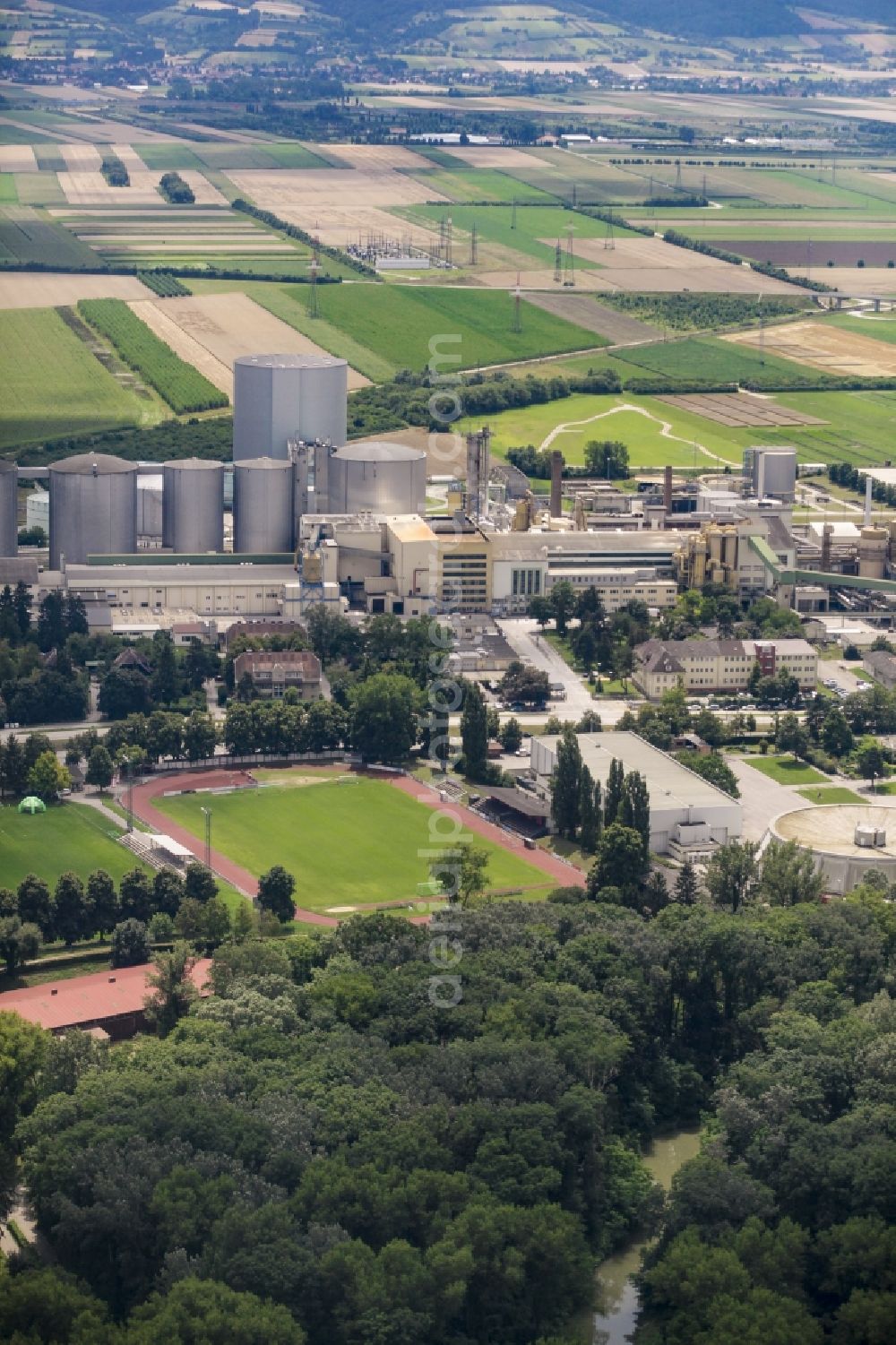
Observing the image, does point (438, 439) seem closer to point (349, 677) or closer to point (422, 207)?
point (349, 677)

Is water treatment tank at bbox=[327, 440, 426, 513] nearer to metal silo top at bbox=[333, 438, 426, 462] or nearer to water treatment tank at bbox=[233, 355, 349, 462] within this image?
metal silo top at bbox=[333, 438, 426, 462]

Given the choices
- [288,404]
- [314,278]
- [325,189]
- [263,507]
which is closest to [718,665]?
[263,507]

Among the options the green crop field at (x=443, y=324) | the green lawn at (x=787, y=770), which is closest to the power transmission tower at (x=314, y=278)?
the green crop field at (x=443, y=324)

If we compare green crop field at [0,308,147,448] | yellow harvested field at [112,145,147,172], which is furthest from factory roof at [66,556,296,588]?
yellow harvested field at [112,145,147,172]

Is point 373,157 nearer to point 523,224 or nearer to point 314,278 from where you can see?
point 523,224

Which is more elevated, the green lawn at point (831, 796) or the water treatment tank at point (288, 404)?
the water treatment tank at point (288, 404)

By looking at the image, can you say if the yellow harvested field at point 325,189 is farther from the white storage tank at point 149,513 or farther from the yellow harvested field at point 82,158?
the white storage tank at point 149,513
